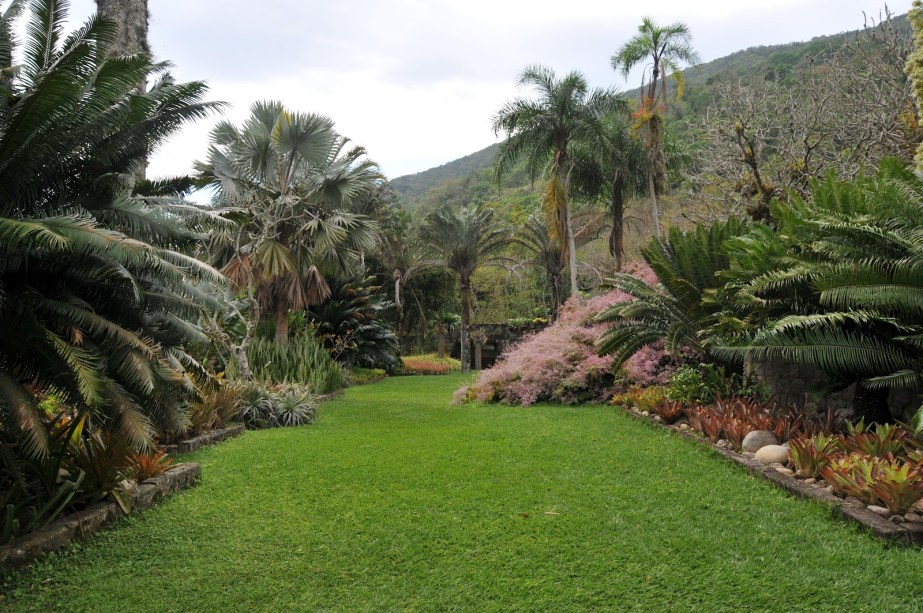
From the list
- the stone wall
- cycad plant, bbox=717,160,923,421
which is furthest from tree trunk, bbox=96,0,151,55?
the stone wall

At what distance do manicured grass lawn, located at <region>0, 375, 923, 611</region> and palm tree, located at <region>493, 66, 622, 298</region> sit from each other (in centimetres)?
1393

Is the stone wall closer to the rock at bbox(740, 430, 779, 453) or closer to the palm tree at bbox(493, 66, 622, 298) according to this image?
the rock at bbox(740, 430, 779, 453)

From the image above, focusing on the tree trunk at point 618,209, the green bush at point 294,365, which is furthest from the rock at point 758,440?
the tree trunk at point 618,209

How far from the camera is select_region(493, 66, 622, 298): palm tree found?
1945 centimetres

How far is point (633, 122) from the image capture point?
75.3 feet

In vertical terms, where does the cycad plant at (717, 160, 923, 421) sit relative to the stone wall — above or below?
above

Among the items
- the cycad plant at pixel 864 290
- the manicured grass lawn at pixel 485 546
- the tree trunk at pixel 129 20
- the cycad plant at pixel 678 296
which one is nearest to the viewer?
the manicured grass lawn at pixel 485 546

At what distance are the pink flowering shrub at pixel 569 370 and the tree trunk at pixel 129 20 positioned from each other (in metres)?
7.98

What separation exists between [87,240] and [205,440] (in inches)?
201

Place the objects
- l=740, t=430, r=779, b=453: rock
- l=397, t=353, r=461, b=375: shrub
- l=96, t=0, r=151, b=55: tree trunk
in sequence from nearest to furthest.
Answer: l=740, t=430, r=779, b=453: rock
l=96, t=0, r=151, b=55: tree trunk
l=397, t=353, r=461, b=375: shrub

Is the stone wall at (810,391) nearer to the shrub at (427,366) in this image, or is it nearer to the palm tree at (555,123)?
the palm tree at (555,123)

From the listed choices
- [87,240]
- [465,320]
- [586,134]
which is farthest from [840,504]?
[465,320]

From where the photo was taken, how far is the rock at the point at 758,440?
19.8ft

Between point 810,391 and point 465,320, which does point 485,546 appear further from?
point 465,320
